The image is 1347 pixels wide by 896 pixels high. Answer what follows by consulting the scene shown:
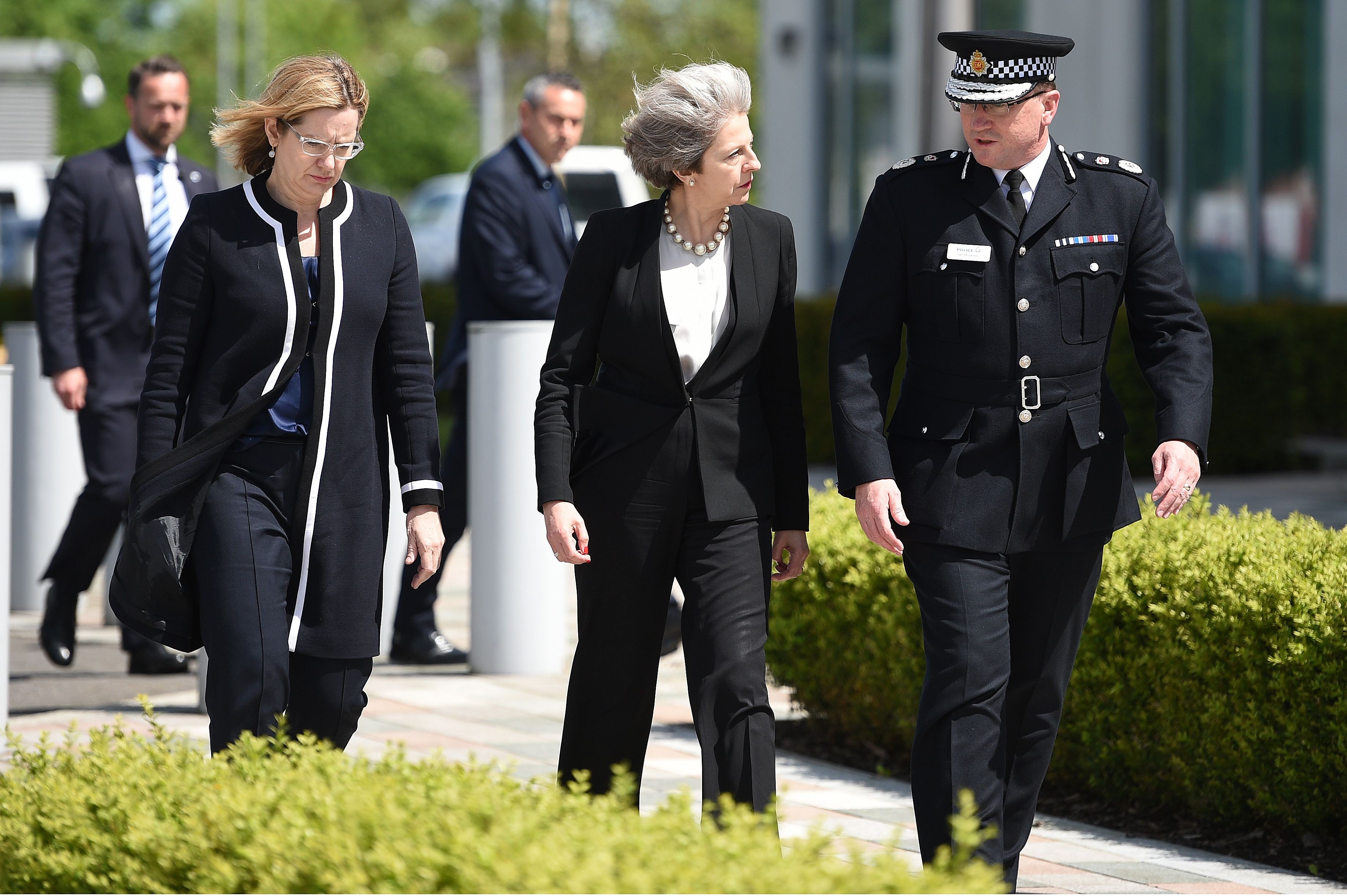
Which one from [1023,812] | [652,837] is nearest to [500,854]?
[652,837]

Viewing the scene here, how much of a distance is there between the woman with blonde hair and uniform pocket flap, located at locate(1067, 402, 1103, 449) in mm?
1389

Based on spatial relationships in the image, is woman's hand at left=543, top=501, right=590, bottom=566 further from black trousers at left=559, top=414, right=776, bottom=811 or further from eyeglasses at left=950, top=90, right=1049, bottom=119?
eyeglasses at left=950, top=90, right=1049, bottom=119

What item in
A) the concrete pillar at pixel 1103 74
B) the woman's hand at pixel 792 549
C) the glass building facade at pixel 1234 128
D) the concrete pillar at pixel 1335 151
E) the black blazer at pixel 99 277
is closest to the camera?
the woman's hand at pixel 792 549

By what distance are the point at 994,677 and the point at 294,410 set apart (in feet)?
5.08

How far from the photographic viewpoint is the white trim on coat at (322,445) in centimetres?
397

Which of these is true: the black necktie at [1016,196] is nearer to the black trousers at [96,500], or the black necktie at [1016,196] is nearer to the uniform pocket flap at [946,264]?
the uniform pocket flap at [946,264]

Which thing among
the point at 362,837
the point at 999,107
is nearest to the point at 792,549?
the point at 999,107

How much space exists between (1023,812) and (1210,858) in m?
0.94

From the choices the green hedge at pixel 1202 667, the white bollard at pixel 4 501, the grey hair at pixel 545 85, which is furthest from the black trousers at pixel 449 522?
the green hedge at pixel 1202 667

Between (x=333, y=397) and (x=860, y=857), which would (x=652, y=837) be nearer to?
(x=860, y=857)

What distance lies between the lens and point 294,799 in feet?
9.48

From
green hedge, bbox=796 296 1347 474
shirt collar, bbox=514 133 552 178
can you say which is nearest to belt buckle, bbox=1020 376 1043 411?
shirt collar, bbox=514 133 552 178

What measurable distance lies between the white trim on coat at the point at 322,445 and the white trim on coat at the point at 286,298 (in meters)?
0.08

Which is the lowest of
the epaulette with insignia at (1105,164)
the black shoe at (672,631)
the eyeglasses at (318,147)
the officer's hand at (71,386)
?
the black shoe at (672,631)
